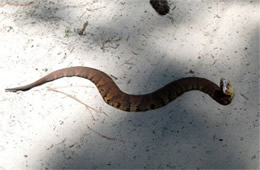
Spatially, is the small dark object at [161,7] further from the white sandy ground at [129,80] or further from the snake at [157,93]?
the snake at [157,93]

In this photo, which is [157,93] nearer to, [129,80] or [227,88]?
[129,80]

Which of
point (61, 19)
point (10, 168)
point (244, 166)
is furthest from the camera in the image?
point (61, 19)

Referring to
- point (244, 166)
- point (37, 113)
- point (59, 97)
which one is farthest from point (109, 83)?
point (244, 166)

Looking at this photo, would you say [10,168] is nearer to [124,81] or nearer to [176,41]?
[124,81]

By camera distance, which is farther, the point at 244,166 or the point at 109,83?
the point at 109,83

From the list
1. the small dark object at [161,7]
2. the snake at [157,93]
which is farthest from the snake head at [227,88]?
the small dark object at [161,7]

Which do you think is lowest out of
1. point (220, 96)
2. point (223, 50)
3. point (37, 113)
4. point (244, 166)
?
point (37, 113)

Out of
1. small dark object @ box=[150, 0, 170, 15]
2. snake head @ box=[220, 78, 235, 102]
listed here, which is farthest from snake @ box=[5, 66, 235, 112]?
small dark object @ box=[150, 0, 170, 15]
